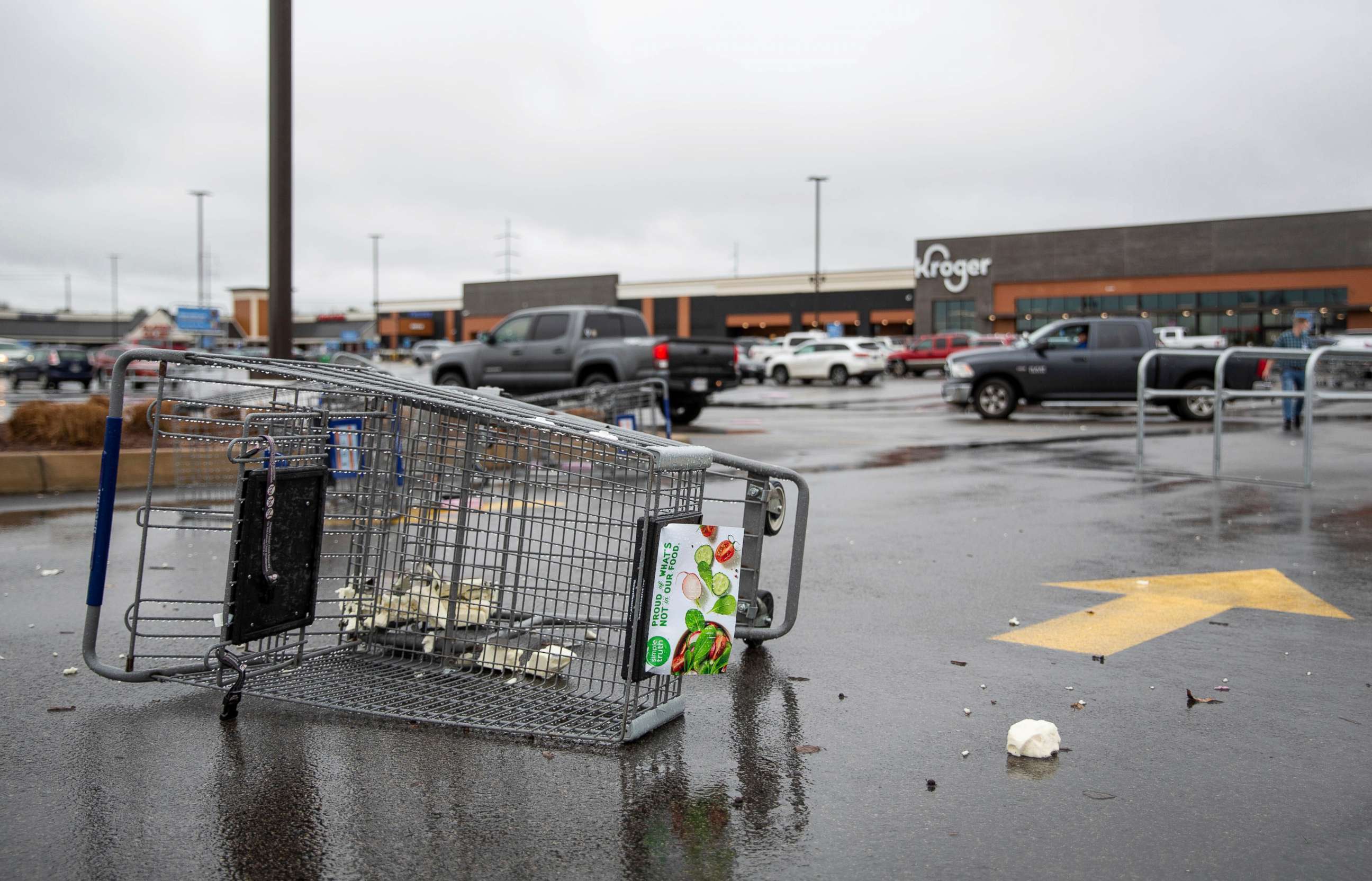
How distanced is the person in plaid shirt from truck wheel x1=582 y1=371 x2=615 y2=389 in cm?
1086

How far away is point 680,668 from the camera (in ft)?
13.1

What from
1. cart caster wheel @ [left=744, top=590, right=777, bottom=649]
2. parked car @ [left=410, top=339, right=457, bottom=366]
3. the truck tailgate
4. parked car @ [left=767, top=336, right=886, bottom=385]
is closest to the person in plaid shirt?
the truck tailgate

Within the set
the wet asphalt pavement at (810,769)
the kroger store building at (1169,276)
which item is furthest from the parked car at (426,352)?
the wet asphalt pavement at (810,769)

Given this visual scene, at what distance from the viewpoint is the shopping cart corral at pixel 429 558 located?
4219 mm

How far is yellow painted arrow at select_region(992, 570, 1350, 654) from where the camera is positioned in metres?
5.63

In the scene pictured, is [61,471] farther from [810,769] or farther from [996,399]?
[996,399]

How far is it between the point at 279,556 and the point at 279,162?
8401mm

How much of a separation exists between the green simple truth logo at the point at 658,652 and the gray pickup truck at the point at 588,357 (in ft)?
49.0

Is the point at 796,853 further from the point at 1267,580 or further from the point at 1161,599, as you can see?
the point at 1267,580

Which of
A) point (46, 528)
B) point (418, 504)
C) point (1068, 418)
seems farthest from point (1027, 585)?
point (1068, 418)

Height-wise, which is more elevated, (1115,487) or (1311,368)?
(1311,368)

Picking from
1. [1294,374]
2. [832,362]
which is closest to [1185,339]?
[832,362]

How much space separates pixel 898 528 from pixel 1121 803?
5.40 m

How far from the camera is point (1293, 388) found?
18656mm
